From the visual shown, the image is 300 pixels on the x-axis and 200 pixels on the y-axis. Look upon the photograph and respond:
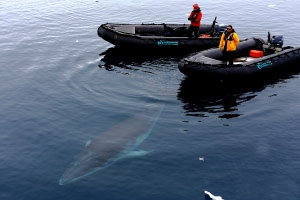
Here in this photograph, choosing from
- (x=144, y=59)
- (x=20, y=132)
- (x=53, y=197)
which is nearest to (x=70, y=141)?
(x=20, y=132)

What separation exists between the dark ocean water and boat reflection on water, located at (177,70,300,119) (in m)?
0.06

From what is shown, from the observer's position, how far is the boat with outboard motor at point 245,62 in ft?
63.1

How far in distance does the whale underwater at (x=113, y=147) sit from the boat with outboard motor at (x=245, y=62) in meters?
4.38

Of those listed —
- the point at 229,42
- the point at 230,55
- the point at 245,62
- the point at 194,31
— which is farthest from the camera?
the point at 194,31

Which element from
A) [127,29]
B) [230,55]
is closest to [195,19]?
[127,29]

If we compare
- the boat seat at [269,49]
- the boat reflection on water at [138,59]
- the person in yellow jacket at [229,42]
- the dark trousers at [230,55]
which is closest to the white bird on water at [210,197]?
the dark trousers at [230,55]

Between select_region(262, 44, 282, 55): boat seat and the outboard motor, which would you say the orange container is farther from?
the outboard motor

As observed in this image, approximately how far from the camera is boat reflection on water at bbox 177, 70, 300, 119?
57.5ft

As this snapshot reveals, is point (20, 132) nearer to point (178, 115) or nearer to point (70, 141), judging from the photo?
point (70, 141)

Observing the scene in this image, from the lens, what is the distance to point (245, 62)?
20453 millimetres

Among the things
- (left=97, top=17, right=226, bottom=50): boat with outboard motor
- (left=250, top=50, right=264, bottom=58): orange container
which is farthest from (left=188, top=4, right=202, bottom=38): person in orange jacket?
(left=250, top=50, right=264, bottom=58): orange container

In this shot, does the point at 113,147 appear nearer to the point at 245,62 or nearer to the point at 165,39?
the point at 245,62

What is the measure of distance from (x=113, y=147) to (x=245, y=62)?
10.8 metres

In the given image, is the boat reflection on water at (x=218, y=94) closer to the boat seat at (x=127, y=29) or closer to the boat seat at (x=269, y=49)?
the boat seat at (x=269, y=49)
